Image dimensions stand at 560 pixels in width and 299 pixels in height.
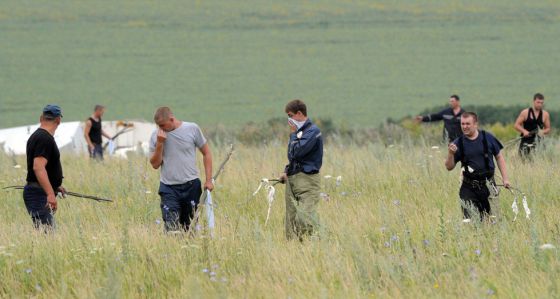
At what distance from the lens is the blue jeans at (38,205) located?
901 centimetres

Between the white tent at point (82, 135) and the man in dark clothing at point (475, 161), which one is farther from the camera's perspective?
the white tent at point (82, 135)

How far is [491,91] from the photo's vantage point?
4150cm

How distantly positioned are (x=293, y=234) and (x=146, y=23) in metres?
52.2

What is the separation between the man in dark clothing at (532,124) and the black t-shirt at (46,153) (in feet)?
23.0

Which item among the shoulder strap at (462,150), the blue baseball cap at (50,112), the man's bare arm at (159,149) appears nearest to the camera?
the blue baseball cap at (50,112)

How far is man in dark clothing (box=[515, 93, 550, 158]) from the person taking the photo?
Result: 1417 cm

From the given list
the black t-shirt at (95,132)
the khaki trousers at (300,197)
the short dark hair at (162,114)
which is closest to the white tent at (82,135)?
the black t-shirt at (95,132)

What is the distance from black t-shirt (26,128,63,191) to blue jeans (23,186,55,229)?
0.10m

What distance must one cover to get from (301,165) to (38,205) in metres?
2.22

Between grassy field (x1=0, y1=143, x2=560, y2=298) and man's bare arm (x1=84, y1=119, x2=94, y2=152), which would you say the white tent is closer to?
man's bare arm (x1=84, y1=119, x2=94, y2=152)

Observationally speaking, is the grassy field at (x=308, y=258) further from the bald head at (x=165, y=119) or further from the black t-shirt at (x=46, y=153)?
the bald head at (x=165, y=119)

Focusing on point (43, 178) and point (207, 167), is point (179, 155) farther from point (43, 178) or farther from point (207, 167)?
point (43, 178)

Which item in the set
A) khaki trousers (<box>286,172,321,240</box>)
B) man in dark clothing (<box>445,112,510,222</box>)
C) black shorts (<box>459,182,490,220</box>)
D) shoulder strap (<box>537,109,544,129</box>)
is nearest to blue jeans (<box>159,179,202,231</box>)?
khaki trousers (<box>286,172,321,240</box>)

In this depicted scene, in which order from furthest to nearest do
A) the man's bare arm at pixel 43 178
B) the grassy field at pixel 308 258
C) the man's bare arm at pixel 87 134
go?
the man's bare arm at pixel 87 134 → the man's bare arm at pixel 43 178 → the grassy field at pixel 308 258
